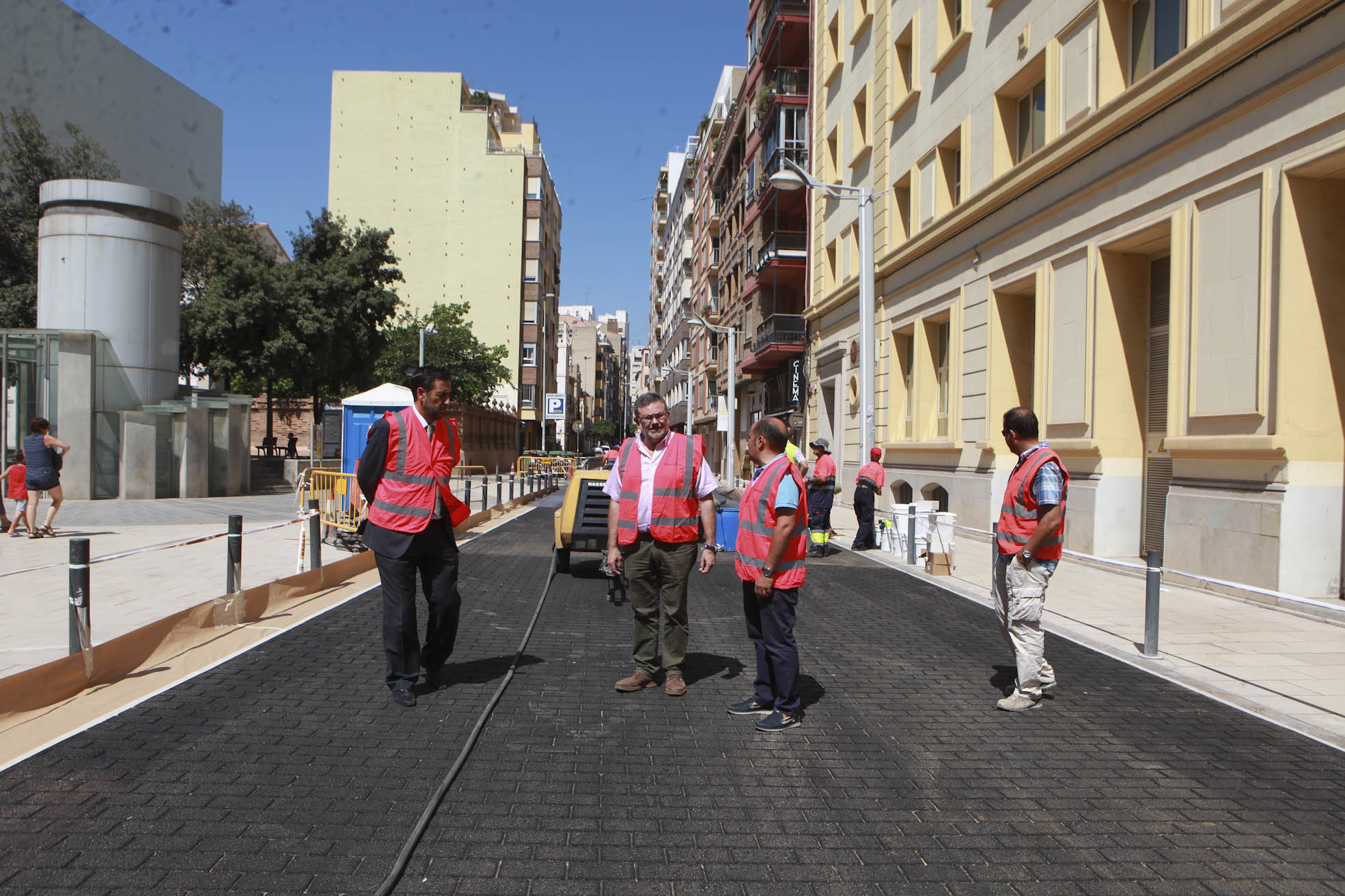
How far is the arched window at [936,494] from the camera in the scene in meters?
19.0

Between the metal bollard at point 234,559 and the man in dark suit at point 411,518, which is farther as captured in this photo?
the metal bollard at point 234,559

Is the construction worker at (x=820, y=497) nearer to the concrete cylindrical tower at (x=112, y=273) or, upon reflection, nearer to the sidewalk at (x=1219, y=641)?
the sidewalk at (x=1219, y=641)

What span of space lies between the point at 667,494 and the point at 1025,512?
2200 mm

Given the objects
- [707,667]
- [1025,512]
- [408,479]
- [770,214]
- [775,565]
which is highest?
[770,214]

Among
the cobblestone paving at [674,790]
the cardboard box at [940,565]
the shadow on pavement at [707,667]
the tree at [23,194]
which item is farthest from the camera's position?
the tree at [23,194]

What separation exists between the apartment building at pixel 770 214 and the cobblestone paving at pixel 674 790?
2470 centimetres

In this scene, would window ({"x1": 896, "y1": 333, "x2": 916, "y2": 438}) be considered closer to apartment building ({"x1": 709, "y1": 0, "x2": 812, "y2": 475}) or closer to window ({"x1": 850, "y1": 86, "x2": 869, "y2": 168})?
A: window ({"x1": 850, "y1": 86, "x2": 869, "y2": 168})

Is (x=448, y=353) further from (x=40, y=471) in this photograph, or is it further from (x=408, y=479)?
(x=408, y=479)

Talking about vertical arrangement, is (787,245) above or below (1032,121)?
above

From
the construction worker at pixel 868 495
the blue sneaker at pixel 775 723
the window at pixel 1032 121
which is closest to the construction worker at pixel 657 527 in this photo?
the blue sneaker at pixel 775 723

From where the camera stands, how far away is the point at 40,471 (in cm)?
1302

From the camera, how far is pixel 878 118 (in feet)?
A: 73.8

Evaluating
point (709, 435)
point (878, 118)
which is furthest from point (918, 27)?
point (709, 435)

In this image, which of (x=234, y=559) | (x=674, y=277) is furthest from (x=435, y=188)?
(x=234, y=559)
